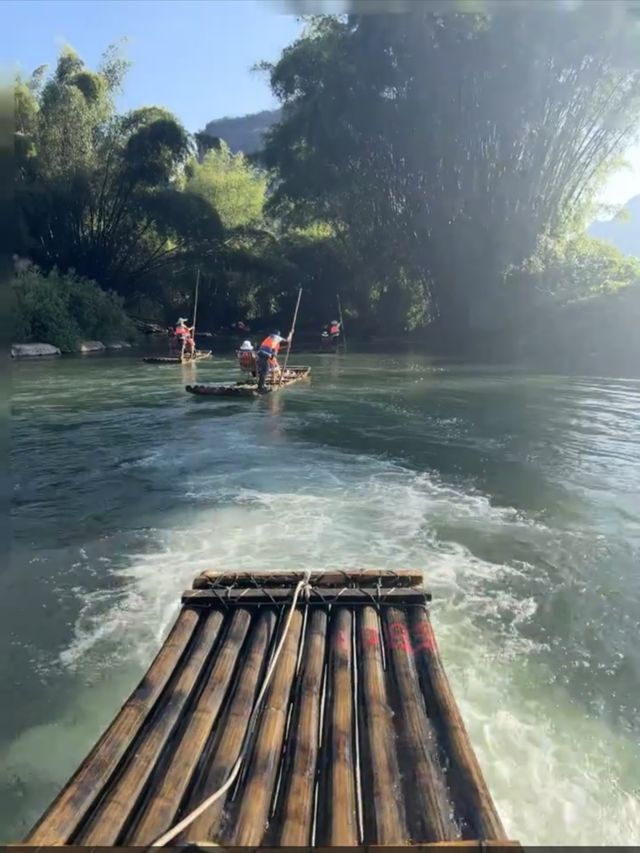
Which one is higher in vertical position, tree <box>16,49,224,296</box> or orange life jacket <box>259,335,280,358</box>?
tree <box>16,49,224,296</box>

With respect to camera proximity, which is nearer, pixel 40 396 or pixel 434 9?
pixel 434 9

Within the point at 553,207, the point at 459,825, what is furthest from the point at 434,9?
the point at 553,207

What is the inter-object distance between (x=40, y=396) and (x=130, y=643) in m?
12.7

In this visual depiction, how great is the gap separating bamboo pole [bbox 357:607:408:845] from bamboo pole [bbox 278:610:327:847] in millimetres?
228

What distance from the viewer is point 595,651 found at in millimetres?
4793

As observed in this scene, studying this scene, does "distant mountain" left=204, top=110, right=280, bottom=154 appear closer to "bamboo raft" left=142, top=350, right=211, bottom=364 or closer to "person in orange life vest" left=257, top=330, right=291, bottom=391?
"bamboo raft" left=142, top=350, right=211, bottom=364

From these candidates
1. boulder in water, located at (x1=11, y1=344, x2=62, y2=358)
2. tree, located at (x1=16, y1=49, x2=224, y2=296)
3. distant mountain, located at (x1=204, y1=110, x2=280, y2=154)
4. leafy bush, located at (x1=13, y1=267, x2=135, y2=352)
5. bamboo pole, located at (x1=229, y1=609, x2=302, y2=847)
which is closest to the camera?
bamboo pole, located at (x1=229, y1=609, x2=302, y2=847)

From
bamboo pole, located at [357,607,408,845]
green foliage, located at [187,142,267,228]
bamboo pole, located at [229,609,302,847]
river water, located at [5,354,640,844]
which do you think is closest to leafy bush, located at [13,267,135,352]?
green foliage, located at [187,142,267,228]

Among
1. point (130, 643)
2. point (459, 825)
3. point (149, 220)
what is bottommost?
point (130, 643)

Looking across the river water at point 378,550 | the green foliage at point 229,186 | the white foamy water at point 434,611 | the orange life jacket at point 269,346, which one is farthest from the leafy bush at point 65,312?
the white foamy water at point 434,611

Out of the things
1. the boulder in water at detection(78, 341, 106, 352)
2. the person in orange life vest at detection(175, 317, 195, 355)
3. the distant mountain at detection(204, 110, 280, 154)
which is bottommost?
the boulder in water at detection(78, 341, 106, 352)

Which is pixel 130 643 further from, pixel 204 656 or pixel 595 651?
pixel 595 651

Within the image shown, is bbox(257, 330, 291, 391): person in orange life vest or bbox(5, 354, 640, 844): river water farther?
bbox(257, 330, 291, 391): person in orange life vest

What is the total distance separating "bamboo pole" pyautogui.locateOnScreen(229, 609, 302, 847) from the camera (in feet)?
8.42
